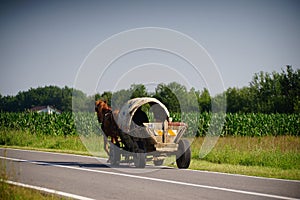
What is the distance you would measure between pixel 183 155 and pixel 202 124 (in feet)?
85.1

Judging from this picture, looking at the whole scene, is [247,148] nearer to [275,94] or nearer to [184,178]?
[184,178]

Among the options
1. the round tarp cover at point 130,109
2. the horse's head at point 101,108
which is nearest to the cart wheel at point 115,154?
the round tarp cover at point 130,109

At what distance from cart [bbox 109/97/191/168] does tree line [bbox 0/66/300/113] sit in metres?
0.72

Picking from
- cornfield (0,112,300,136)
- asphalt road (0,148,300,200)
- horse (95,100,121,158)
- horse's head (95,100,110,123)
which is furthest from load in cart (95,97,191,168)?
cornfield (0,112,300,136)

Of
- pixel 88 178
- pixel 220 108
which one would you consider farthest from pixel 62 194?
pixel 220 108

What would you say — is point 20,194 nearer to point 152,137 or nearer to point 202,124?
point 152,137

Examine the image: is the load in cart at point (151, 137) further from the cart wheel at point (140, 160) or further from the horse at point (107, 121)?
the horse at point (107, 121)

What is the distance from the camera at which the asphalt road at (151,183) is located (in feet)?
31.2

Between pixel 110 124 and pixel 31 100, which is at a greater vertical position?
pixel 31 100

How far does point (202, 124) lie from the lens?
133 feet

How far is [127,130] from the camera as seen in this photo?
15.0 metres

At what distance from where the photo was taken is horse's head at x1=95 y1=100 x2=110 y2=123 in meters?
16.9

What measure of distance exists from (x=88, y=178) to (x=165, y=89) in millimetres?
5049

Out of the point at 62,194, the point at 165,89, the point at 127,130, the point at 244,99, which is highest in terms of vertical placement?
the point at 244,99
